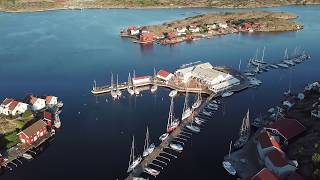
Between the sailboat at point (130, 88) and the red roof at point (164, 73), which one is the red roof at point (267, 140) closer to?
the sailboat at point (130, 88)

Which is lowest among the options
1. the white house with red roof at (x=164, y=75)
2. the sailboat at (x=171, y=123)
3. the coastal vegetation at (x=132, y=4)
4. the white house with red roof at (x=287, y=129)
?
the sailboat at (x=171, y=123)

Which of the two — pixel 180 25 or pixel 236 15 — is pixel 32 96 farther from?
pixel 236 15

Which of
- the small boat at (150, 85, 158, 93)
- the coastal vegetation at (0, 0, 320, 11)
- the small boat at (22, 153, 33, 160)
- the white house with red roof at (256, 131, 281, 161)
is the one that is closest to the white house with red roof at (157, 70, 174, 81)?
the small boat at (150, 85, 158, 93)

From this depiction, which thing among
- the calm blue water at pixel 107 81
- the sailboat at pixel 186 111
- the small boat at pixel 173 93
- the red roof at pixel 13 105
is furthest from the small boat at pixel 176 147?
the red roof at pixel 13 105

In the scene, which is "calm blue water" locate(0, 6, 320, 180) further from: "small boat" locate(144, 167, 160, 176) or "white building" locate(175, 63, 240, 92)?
"white building" locate(175, 63, 240, 92)

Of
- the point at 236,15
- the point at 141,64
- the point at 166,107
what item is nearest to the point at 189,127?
the point at 166,107

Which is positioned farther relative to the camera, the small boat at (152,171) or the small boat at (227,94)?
the small boat at (227,94)

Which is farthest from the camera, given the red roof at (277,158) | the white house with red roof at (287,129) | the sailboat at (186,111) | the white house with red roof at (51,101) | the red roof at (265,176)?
the white house with red roof at (51,101)

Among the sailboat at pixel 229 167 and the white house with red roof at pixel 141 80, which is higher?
the white house with red roof at pixel 141 80
